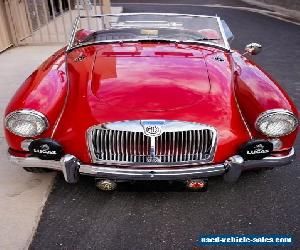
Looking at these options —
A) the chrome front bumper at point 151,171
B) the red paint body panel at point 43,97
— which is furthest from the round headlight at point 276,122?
the red paint body panel at point 43,97

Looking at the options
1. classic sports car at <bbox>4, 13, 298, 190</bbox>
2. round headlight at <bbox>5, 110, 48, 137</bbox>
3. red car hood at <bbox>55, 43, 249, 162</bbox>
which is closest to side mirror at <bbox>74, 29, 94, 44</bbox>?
red car hood at <bbox>55, 43, 249, 162</bbox>

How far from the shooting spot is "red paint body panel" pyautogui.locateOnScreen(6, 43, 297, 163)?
2580mm

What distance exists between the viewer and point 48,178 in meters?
3.24

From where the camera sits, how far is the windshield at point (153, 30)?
3711 millimetres

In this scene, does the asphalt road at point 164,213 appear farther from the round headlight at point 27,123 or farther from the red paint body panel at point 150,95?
the round headlight at point 27,123

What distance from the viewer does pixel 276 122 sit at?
264 cm

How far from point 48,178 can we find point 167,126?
1.37 m

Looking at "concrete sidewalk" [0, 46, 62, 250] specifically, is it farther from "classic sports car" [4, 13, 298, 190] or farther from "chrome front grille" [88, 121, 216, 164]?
"chrome front grille" [88, 121, 216, 164]

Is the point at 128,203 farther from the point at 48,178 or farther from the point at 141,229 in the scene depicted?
the point at 48,178

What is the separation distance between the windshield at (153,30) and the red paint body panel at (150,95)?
452 millimetres

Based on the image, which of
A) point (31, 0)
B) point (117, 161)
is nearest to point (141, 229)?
point (117, 161)

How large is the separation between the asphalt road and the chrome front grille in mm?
251

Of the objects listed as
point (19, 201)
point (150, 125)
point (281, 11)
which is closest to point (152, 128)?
point (150, 125)

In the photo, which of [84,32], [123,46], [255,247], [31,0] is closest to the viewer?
[255,247]
